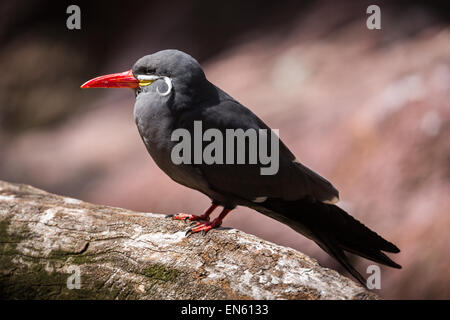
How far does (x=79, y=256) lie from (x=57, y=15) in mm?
5813

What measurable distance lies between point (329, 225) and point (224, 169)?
0.57m

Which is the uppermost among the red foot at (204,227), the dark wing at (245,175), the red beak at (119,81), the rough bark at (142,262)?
the red beak at (119,81)

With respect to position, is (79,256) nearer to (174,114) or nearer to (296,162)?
(174,114)

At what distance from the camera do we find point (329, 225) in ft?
8.43

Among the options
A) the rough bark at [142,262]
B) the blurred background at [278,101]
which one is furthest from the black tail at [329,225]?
the blurred background at [278,101]

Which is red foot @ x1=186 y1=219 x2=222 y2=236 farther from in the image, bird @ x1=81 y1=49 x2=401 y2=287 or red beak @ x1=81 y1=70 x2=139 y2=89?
red beak @ x1=81 y1=70 x2=139 y2=89

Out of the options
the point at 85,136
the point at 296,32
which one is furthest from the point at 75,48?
the point at 296,32

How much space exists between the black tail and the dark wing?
4 centimetres

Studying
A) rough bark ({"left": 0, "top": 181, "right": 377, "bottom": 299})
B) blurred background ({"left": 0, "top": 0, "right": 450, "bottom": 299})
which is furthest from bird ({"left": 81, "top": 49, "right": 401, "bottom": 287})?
blurred background ({"left": 0, "top": 0, "right": 450, "bottom": 299})

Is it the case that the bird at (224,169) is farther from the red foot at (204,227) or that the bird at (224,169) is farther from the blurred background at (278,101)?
the blurred background at (278,101)

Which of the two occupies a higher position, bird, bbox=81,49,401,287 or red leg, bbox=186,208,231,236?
bird, bbox=81,49,401,287

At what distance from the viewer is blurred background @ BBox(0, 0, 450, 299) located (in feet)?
13.9

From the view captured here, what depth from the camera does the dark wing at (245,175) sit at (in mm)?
2480

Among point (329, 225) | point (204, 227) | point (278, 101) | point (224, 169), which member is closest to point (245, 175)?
point (224, 169)
